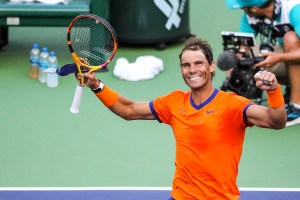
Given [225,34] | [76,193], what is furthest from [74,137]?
[225,34]

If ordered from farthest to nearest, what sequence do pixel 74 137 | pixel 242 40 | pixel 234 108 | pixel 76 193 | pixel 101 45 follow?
1. pixel 242 40
2. pixel 74 137
3. pixel 76 193
4. pixel 101 45
5. pixel 234 108

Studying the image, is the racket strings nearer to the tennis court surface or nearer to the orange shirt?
the orange shirt

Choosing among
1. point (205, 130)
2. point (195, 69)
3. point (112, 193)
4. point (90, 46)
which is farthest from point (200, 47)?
point (112, 193)

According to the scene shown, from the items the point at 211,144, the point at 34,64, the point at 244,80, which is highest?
the point at 211,144

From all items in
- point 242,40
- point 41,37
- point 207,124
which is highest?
point 207,124

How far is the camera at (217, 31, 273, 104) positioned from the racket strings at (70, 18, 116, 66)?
2254mm

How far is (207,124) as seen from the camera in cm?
415

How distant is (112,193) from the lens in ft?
19.3

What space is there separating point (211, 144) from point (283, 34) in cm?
357

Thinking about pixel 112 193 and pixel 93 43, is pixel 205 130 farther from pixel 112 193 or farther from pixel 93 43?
pixel 112 193

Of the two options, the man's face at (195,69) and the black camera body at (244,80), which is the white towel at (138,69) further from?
the man's face at (195,69)

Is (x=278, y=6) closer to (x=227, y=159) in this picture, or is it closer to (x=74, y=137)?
(x=74, y=137)

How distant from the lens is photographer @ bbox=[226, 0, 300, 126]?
23.5ft

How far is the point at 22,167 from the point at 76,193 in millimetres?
689
